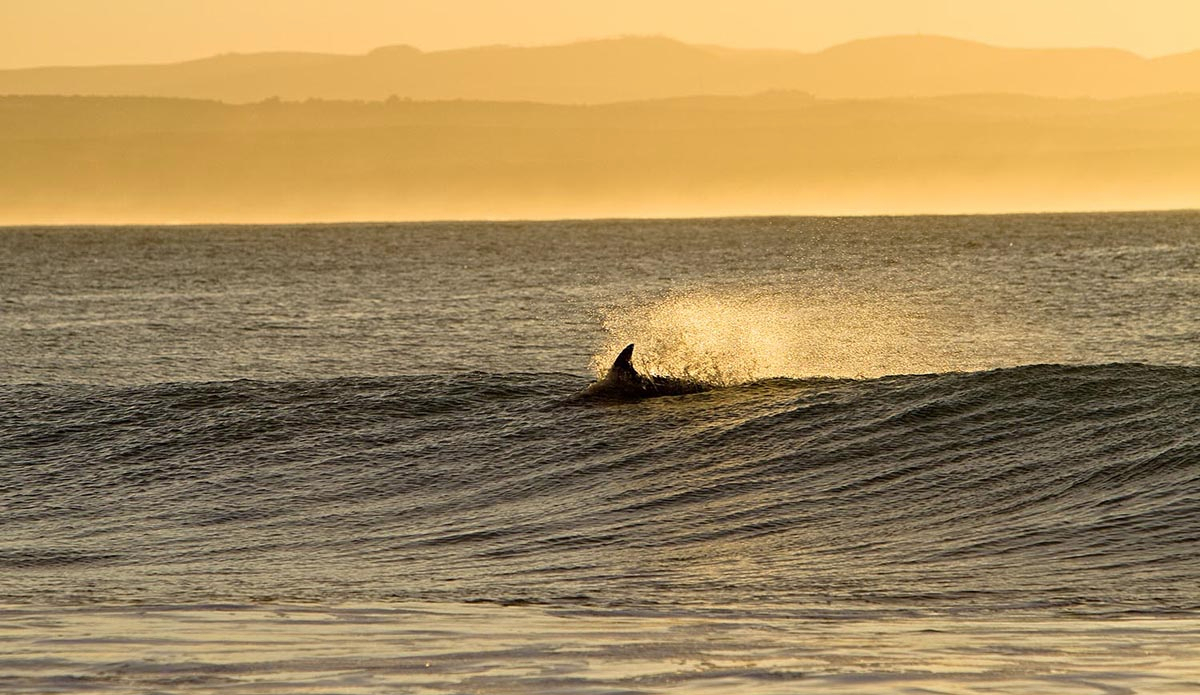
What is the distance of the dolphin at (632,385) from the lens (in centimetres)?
2558

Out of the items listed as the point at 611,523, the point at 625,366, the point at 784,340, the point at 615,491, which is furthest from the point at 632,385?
the point at 784,340

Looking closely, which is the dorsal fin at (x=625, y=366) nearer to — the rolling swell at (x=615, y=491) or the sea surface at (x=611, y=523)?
the sea surface at (x=611, y=523)

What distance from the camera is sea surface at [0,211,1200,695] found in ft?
34.0

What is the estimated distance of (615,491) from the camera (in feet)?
64.6

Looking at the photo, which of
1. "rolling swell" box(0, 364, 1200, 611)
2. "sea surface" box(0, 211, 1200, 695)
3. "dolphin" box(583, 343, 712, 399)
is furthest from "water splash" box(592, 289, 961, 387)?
"rolling swell" box(0, 364, 1200, 611)

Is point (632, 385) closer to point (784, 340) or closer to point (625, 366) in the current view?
point (625, 366)

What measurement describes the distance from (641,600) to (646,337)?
15.6 meters

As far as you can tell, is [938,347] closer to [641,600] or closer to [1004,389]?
[1004,389]

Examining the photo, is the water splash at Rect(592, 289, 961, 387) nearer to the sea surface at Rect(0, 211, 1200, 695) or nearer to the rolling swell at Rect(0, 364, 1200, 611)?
the sea surface at Rect(0, 211, 1200, 695)

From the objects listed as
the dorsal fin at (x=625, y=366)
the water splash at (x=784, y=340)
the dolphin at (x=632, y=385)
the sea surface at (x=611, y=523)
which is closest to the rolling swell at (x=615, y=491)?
the sea surface at (x=611, y=523)

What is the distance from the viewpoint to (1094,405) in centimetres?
2170

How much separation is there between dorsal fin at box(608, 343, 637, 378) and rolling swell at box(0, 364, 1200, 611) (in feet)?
3.21

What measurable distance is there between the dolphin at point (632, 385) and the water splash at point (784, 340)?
323 mm

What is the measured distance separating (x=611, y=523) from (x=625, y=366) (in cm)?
845
